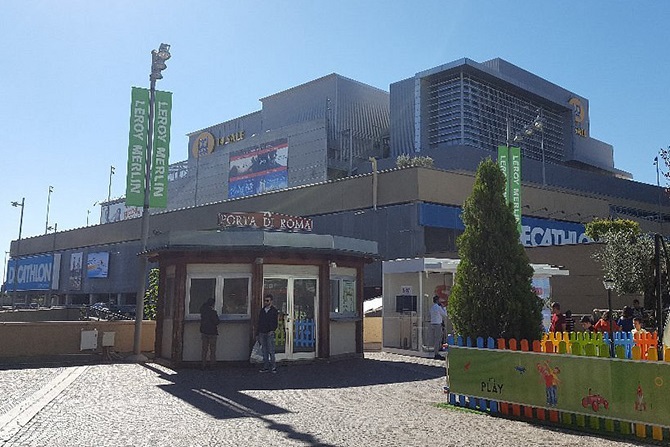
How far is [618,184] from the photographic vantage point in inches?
2800

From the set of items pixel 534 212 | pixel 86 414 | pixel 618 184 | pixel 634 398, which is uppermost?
pixel 618 184

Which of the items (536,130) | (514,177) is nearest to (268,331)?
(514,177)

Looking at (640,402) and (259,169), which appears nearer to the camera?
(640,402)

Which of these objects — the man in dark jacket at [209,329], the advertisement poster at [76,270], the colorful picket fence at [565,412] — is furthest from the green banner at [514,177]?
the advertisement poster at [76,270]

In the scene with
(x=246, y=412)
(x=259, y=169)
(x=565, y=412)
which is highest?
(x=259, y=169)

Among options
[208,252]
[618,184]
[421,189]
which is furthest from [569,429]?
[618,184]

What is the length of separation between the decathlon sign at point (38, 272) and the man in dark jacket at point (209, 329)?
63463mm

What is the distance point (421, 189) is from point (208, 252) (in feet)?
78.2

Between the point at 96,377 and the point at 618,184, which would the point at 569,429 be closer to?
the point at 96,377

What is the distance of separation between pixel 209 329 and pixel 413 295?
297 inches

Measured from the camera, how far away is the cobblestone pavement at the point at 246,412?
747cm

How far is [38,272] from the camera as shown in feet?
241

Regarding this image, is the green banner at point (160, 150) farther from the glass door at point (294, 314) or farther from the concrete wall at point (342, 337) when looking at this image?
the concrete wall at point (342, 337)

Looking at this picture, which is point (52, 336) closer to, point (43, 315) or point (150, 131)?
point (150, 131)
